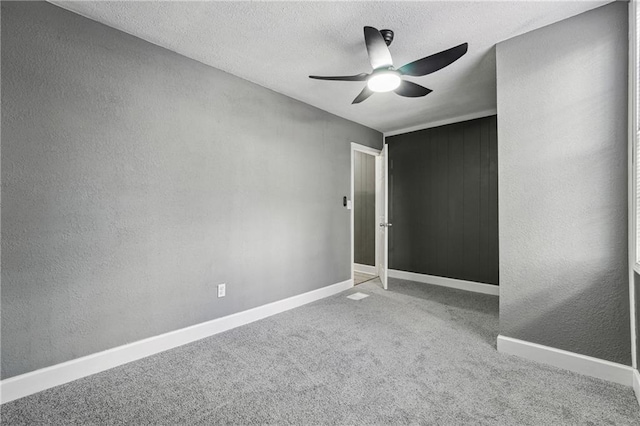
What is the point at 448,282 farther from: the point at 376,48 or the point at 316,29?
the point at 316,29

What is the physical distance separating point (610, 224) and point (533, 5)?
156 centimetres

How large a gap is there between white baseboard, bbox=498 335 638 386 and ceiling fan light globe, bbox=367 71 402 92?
221cm

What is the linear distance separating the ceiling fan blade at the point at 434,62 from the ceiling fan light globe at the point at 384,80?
0.26 feet

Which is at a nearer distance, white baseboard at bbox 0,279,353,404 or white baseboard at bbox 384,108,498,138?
white baseboard at bbox 0,279,353,404

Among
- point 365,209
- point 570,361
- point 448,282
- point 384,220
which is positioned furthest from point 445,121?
point 570,361

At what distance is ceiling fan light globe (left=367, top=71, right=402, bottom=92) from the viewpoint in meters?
2.22

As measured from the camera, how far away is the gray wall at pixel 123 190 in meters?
1.88

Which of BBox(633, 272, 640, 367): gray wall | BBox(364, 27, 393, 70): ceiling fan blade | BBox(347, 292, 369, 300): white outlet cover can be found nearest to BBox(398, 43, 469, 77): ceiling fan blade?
BBox(364, 27, 393, 70): ceiling fan blade

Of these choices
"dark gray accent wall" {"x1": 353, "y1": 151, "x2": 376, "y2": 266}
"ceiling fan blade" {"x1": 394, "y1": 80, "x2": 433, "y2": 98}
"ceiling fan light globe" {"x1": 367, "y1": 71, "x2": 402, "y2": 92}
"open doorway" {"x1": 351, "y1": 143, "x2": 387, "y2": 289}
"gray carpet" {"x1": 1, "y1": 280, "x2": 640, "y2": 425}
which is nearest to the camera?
"gray carpet" {"x1": 1, "y1": 280, "x2": 640, "y2": 425}

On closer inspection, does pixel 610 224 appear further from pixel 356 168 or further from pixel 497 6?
pixel 356 168

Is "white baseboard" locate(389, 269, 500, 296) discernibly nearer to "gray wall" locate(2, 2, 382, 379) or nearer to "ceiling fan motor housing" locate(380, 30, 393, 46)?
"gray wall" locate(2, 2, 382, 379)

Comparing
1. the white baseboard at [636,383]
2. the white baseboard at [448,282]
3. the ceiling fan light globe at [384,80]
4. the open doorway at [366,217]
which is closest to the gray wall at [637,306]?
the white baseboard at [636,383]

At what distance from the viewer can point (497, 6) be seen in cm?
202

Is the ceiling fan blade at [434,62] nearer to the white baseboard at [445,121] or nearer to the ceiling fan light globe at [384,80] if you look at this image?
the ceiling fan light globe at [384,80]
